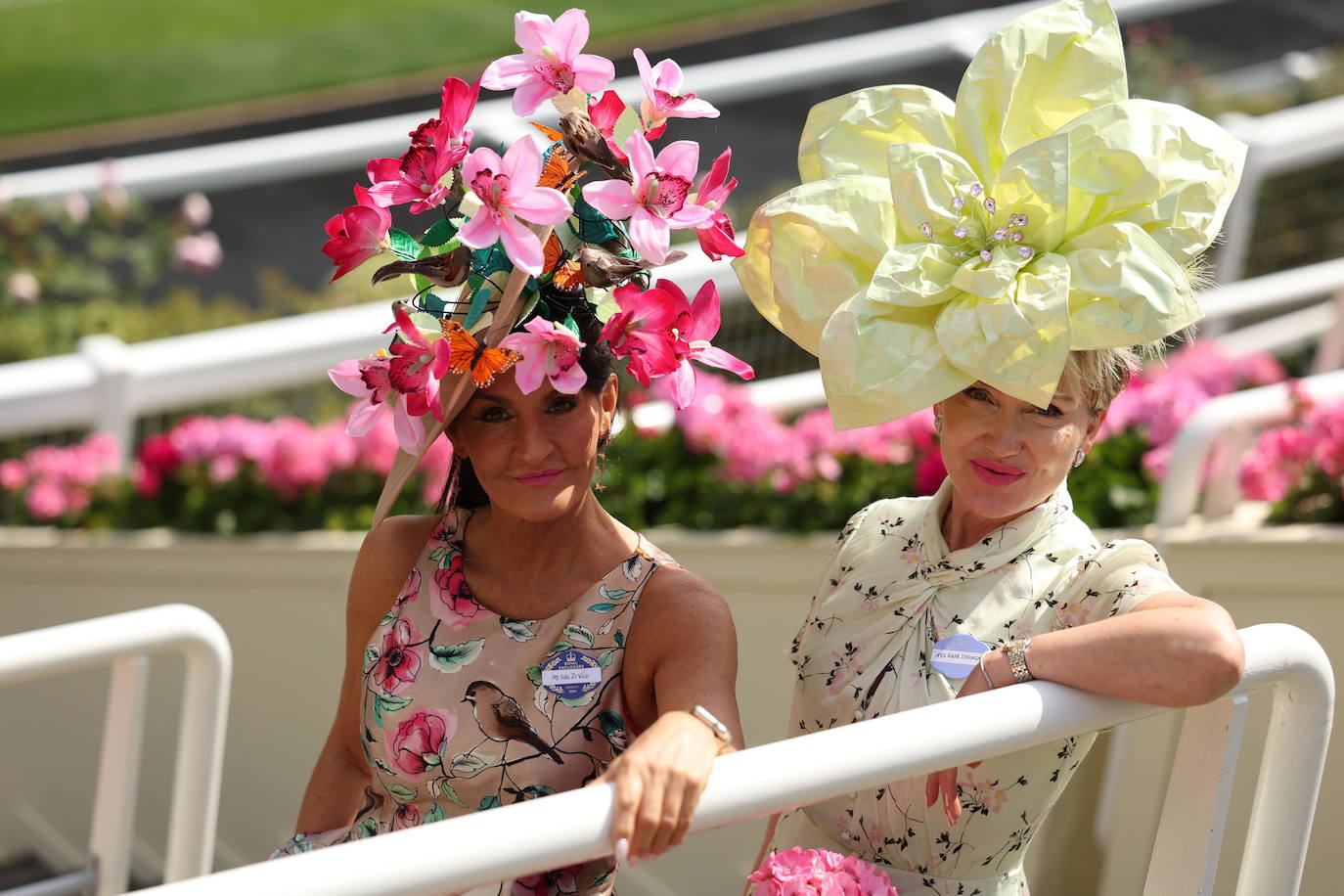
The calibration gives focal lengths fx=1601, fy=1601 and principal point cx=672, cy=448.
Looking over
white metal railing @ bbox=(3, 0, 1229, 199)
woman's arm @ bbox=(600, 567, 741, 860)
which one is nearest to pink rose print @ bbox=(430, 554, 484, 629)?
woman's arm @ bbox=(600, 567, 741, 860)

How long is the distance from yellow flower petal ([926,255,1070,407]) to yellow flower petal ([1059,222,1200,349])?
1.2 inches

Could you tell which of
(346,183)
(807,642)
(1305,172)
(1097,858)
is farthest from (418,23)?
(807,642)

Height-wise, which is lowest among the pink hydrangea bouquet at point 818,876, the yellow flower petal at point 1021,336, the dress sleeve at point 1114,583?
the pink hydrangea bouquet at point 818,876

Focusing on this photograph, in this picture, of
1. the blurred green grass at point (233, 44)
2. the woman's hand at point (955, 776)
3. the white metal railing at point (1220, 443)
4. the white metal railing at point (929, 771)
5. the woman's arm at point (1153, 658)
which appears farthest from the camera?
the blurred green grass at point (233, 44)

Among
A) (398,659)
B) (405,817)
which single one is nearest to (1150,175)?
(398,659)

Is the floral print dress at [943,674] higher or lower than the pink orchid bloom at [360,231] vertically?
lower

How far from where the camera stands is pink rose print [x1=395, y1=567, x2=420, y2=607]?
229cm

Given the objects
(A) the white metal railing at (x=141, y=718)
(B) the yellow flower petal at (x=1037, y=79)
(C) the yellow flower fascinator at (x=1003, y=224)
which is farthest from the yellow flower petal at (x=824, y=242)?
(A) the white metal railing at (x=141, y=718)

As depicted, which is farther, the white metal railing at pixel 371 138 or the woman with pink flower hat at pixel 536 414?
the white metal railing at pixel 371 138

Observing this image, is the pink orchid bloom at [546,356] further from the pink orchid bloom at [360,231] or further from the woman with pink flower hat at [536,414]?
the pink orchid bloom at [360,231]

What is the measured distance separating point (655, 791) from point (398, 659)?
763 mm

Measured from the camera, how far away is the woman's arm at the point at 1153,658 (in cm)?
175

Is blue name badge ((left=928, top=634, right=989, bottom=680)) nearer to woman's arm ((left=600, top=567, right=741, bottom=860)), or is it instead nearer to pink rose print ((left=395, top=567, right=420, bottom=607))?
woman's arm ((left=600, top=567, right=741, bottom=860))

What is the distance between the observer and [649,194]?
1.98 meters
